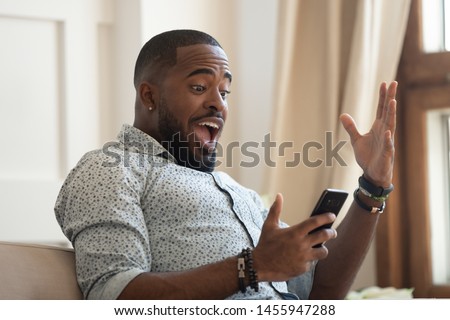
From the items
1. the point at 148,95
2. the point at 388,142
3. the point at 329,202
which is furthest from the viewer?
the point at 148,95

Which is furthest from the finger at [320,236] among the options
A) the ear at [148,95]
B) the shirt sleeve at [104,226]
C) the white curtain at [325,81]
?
the white curtain at [325,81]

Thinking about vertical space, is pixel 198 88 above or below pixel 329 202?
above

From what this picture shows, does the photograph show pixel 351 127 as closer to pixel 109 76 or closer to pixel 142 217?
pixel 142 217

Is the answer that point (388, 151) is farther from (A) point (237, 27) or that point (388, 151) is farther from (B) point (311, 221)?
(A) point (237, 27)

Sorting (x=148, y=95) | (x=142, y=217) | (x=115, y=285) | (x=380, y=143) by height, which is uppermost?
(x=148, y=95)

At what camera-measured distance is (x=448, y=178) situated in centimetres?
283

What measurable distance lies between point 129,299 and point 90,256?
12cm

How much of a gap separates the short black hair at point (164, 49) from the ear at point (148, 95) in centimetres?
2

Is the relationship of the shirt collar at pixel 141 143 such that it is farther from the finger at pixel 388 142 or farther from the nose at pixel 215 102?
the finger at pixel 388 142

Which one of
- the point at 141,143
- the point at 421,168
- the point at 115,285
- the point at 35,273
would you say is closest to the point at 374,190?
the point at 141,143

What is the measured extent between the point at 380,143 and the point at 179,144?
17.2 inches

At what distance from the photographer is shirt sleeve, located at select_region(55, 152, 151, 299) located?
4.57ft

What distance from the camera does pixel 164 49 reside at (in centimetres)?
173

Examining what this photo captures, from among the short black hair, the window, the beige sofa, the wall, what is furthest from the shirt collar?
the window
